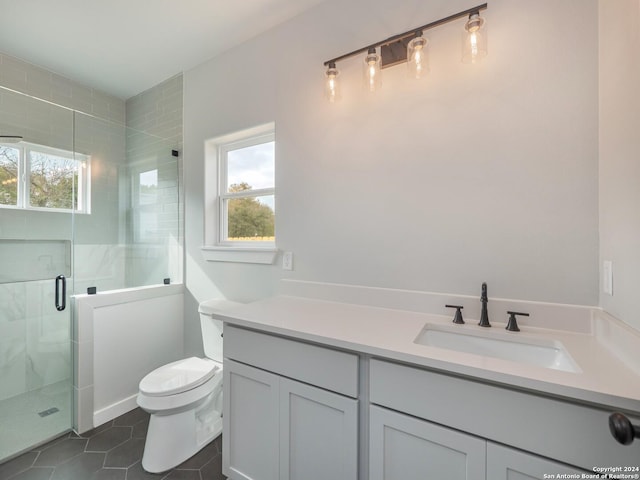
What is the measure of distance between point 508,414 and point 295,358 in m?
0.74

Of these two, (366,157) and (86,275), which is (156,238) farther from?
(366,157)

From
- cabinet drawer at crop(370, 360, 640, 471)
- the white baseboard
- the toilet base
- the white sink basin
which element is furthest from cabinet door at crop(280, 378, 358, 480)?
the white baseboard

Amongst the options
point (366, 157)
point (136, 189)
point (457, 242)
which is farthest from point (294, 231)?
Answer: point (136, 189)

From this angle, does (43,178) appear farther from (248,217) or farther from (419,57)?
(419,57)

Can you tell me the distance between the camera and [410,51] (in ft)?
4.33

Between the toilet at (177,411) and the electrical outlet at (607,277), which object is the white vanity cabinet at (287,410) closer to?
the toilet at (177,411)

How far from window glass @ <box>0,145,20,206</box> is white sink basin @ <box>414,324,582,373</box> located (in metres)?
2.76

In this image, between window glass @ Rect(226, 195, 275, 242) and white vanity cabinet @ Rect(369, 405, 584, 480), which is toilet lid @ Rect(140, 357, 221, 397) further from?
white vanity cabinet @ Rect(369, 405, 584, 480)

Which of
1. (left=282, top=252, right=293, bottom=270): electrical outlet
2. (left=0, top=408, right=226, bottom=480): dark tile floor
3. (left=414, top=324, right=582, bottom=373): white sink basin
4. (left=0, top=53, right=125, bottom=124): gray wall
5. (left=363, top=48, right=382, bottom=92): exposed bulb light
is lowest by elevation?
(left=0, top=408, right=226, bottom=480): dark tile floor

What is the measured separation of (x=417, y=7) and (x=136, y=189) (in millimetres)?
2588

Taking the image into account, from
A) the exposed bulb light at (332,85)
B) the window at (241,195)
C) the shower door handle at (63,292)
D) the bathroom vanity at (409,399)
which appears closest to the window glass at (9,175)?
the shower door handle at (63,292)

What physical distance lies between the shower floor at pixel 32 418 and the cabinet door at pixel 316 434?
1.68 m

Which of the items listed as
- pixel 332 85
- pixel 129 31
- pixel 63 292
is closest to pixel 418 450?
pixel 332 85

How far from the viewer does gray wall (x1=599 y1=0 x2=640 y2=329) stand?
0.84m
